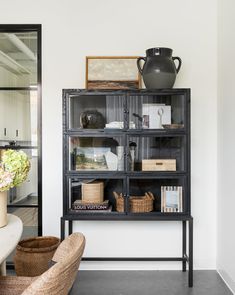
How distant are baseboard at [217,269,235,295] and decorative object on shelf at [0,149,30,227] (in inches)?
77.5

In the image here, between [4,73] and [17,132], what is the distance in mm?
613

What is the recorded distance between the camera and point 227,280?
2783mm

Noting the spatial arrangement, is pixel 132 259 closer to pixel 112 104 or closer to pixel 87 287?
pixel 87 287

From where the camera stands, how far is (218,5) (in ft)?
9.94

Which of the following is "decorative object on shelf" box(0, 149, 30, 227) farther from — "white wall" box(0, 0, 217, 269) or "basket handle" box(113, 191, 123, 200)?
"white wall" box(0, 0, 217, 269)

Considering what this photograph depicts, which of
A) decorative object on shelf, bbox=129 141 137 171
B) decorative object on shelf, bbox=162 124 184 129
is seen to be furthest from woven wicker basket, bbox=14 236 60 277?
decorative object on shelf, bbox=162 124 184 129

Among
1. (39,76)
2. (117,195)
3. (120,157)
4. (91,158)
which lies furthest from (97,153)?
(39,76)

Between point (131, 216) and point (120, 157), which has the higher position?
point (120, 157)

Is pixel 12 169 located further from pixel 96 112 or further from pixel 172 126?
pixel 172 126

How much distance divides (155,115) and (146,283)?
1509 millimetres

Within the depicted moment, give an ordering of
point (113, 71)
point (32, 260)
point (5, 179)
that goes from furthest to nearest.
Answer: point (113, 71) → point (32, 260) → point (5, 179)

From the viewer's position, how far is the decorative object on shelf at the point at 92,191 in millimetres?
2844

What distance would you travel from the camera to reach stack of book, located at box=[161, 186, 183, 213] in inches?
111

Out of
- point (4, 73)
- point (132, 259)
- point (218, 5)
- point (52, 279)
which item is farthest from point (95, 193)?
point (218, 5)
